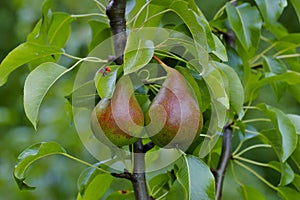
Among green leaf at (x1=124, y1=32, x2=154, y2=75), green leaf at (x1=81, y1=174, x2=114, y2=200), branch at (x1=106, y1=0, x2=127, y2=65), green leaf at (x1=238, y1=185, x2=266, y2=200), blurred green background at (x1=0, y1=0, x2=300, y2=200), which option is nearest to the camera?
green leaf at (x1=124, y1=32, x2=154, y2=75)

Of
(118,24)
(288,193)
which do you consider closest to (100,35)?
(118,24)

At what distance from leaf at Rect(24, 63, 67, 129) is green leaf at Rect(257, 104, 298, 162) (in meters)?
0.34

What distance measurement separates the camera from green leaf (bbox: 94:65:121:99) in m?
0.75

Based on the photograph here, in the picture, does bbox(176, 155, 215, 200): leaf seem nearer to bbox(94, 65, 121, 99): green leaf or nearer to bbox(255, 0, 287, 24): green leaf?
bbox(94, 65, 121, 99): green leaf

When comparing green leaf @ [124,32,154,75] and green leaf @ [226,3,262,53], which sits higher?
green leaf @ [124,32,154,75]

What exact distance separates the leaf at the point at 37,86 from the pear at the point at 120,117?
8cm

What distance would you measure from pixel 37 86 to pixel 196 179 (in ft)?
0.81

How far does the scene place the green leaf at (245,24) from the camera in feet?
3.32

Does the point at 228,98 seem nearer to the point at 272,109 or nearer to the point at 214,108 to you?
the point at 214,108

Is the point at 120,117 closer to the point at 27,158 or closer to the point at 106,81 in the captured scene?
the point at 106,81

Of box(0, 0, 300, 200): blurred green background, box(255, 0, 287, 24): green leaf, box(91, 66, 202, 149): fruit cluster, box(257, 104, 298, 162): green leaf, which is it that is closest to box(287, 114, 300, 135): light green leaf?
box(257, 104, 298, 162): green leaf

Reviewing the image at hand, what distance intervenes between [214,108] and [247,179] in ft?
6.47

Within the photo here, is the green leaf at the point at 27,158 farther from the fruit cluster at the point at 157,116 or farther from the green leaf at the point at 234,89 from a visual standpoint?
the green leaf at the point at 234,89

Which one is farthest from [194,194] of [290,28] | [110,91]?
[290,28]
